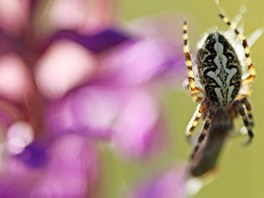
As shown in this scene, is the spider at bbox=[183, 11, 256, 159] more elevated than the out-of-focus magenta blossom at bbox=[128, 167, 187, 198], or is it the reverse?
the out-of-focus magenta blossom at bbox=[128, 167, 187, 198]

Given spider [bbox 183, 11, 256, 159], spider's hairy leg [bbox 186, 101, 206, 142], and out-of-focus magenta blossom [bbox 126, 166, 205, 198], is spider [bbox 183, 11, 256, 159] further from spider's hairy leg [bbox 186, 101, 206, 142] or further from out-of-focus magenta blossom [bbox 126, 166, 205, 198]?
out-of-focus magenta blossom [bbox 126, 166, 205, 198]

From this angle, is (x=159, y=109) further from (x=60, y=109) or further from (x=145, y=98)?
(x=60, y=109)

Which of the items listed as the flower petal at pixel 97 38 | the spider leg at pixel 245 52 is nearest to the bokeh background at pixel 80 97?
the flower petal at pixel 97 38

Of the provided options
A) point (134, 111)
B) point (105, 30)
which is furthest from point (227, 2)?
point (105, 30)

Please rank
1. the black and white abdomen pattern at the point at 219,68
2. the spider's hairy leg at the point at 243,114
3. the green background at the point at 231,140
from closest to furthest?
the black and white abdomen pattern at the point at 219,68, the spider's hairy leg at the point at 243,114, the green background at the point at 231,140

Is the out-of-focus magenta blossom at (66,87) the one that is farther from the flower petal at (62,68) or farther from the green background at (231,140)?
the green background at (231,140)

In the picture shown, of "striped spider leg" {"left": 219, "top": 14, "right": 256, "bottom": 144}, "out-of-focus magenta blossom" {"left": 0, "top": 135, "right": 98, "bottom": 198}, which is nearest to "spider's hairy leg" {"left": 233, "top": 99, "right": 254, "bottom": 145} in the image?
"striped spider leg" {"left": 219, "top": 14, "right": 256, "bottom": 144}
